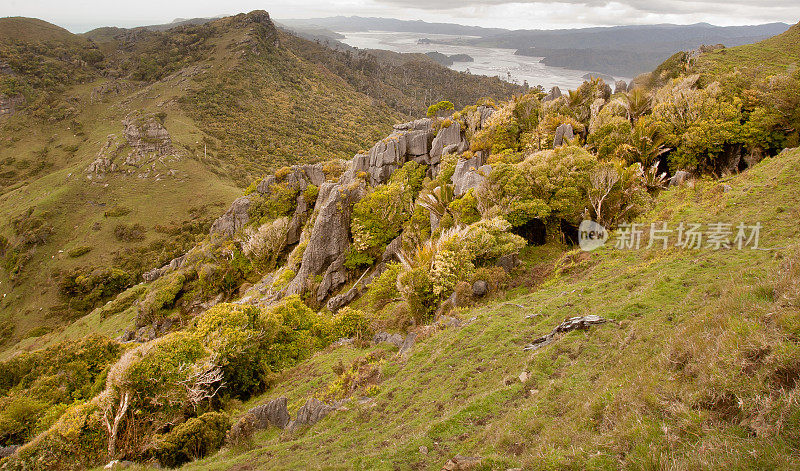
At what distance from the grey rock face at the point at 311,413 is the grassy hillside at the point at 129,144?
3041 inches

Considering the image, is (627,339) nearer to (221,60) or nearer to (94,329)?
(94,329)

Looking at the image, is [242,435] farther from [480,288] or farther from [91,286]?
[91,286]

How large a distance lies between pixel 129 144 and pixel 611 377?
13392cm


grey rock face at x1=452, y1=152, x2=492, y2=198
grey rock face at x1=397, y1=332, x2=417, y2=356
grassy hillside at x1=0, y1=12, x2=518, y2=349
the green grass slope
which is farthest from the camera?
grassy hillside at x1=0, y1=12, x2=518, y2=349

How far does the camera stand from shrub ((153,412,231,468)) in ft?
52.7

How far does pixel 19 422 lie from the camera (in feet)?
72.5

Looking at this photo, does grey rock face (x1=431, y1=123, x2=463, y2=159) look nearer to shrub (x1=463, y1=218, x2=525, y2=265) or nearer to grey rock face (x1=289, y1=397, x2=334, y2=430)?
shrub (x1=463, y1=218, x2=525, y2=265)

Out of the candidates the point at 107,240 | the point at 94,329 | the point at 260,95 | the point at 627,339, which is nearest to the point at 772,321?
the point at 627,339

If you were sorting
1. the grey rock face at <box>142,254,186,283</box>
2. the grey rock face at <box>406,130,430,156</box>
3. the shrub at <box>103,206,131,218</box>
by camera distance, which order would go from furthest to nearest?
the shrub at <box>103,206,131,218</box> → the grey rock face at <box>142,254,186,283</box> → the grey rock face at <box>406,130,430,156</box>

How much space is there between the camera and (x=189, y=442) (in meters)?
16.3

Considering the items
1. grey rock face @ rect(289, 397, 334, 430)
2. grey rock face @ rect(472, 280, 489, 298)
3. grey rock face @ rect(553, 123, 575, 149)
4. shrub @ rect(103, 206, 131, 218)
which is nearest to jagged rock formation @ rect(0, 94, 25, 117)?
shrub @ rect(103, 206, 131, 218)

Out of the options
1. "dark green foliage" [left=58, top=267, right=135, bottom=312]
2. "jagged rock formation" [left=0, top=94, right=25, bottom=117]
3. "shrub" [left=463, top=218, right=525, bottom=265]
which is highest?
"jagged rock formation" [left=0, top=94, right=25, bottom=117]

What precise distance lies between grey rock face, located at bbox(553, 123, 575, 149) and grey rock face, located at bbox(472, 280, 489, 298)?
79.1ft

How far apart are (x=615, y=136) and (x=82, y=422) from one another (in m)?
46.9
